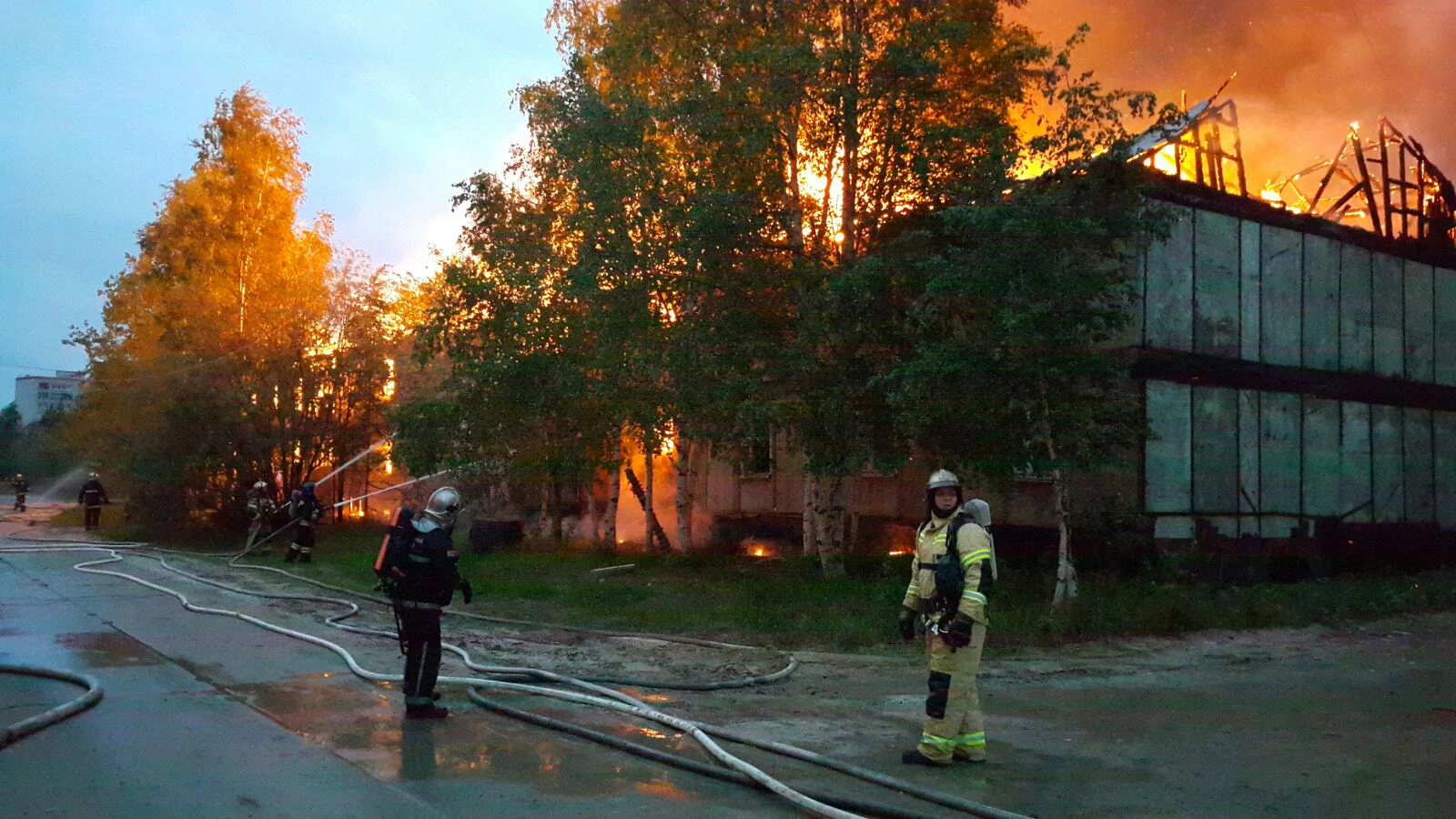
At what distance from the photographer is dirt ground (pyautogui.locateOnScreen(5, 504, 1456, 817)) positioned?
6535mm

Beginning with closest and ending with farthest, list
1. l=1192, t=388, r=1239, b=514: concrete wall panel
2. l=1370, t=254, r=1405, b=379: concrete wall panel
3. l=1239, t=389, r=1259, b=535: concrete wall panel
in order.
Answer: l=1192, t=388, r=1239, b=514: concrete wall panel → l=1239, t=389, r=1259, b=535: concrete wall panel → l=1370, t=254, r=1405, b=379: concrete wall panel

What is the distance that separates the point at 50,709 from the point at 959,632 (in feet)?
20.9

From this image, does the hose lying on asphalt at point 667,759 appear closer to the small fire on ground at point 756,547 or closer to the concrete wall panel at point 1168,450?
the concrete wall panel at point 1168,450

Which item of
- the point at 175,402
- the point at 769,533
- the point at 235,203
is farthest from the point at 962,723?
the point at 235,203

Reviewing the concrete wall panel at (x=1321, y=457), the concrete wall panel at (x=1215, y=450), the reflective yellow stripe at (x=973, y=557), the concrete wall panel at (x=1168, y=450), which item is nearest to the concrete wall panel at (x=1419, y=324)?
the concrete wall panel at (x=1321, y=457)

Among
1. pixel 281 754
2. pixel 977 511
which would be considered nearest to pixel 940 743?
pixel 977 511

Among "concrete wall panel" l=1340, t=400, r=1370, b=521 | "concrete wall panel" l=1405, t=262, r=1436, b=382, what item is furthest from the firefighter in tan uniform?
"concrete wall panel" l=1405, t=262, r=1436, b=382

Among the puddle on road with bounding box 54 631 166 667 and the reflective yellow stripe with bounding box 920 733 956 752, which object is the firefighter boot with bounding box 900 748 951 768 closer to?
the reflective yellow stripe with bounding box 920 733 956 752

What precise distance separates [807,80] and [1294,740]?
11796 mm

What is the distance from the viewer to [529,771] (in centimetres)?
655

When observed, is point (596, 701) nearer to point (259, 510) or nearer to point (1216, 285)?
point (1216, 285)

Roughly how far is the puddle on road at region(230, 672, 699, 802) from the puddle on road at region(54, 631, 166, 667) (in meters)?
1.85

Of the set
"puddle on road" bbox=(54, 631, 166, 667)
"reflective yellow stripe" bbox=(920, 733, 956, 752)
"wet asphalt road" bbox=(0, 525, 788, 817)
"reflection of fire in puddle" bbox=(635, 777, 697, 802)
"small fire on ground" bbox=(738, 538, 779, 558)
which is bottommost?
"puddle on road" bbox=(54, 631, 166, 667)

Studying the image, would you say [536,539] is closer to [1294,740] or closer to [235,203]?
[235,203]
